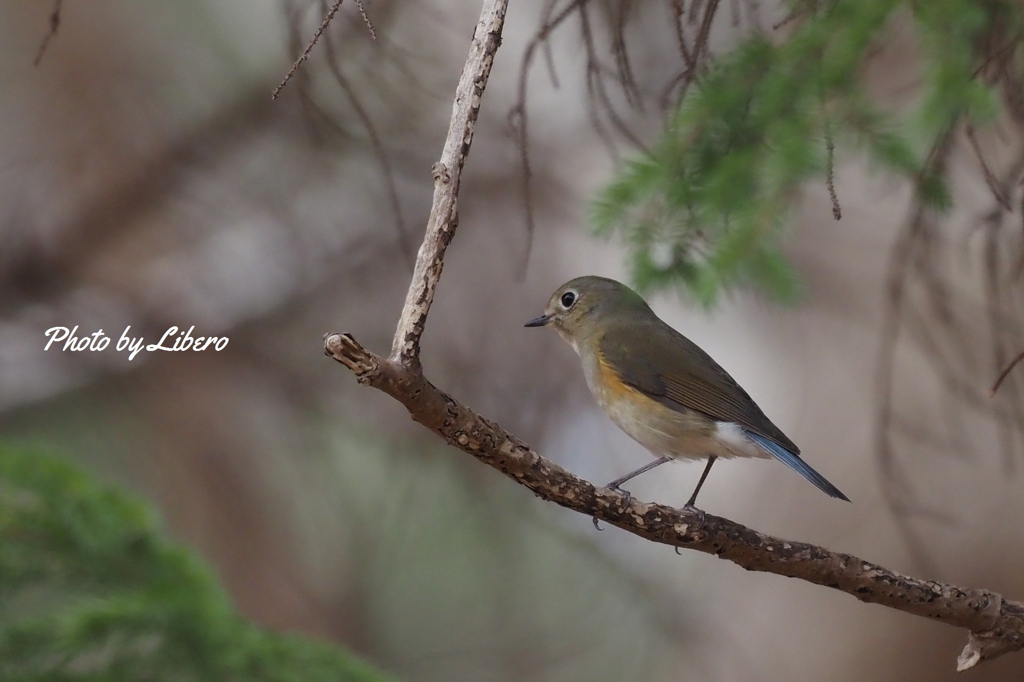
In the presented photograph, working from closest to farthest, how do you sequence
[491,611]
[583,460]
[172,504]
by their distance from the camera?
[583,460] < [172,504] < [491,611]

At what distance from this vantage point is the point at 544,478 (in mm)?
1769

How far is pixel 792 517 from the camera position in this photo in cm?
460

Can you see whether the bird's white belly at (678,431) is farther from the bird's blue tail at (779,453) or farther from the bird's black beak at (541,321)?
the bird's black beak at (541,321)

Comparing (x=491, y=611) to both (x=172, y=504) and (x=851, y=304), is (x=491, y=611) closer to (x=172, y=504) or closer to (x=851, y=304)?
(x=172, y=504)

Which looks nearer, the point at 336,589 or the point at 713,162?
the point at 713,162

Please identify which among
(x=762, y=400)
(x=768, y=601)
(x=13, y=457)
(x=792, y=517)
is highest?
(x=762, y=400)

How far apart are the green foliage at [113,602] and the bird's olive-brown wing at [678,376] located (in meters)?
1.19

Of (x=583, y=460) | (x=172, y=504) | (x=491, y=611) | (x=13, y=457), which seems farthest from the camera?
(x=491, y=611)

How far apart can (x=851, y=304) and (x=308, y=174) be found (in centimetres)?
248

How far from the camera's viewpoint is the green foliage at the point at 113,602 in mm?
1700

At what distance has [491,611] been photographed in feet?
16.5

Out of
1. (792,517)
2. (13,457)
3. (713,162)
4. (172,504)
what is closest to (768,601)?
(792,517)

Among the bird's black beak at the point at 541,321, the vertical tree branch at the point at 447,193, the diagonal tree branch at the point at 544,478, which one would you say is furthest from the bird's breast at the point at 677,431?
the vertical tree branch at the point at 447,193

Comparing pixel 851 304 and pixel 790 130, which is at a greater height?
pixel 851 304
